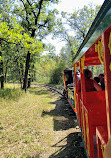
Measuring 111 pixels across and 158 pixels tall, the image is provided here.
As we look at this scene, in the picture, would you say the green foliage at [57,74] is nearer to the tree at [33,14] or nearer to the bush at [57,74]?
the bush at [57,74]

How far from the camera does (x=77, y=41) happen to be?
25.3 metres

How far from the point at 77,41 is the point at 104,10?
83.6 ft

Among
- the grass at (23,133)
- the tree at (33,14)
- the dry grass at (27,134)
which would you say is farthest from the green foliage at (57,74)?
the dry grass at (27,134)

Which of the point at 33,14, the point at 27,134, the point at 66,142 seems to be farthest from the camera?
the point at 33,14

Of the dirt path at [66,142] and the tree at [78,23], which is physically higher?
the tree at [78,23]

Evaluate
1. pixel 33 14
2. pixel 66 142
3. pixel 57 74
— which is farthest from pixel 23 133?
pixel 57 74

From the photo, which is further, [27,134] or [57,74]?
[57,74]

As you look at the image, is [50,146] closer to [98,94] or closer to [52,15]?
[98,94]

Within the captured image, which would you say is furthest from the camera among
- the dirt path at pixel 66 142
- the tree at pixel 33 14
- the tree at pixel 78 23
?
the tree at pixel 78 23

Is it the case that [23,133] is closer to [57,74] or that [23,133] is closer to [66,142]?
[66,142]

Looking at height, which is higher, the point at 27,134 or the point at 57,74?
the point at 57,74

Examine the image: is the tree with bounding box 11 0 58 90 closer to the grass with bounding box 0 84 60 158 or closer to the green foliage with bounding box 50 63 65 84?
the grass with bounding box 0 84 60 158

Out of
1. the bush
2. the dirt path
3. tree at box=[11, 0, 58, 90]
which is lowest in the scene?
the dirt path

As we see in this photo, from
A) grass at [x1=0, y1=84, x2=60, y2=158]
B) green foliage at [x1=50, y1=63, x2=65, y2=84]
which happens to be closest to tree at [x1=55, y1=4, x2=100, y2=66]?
green foliage at [x1=50, y1=63, x2=65, y2=84]
